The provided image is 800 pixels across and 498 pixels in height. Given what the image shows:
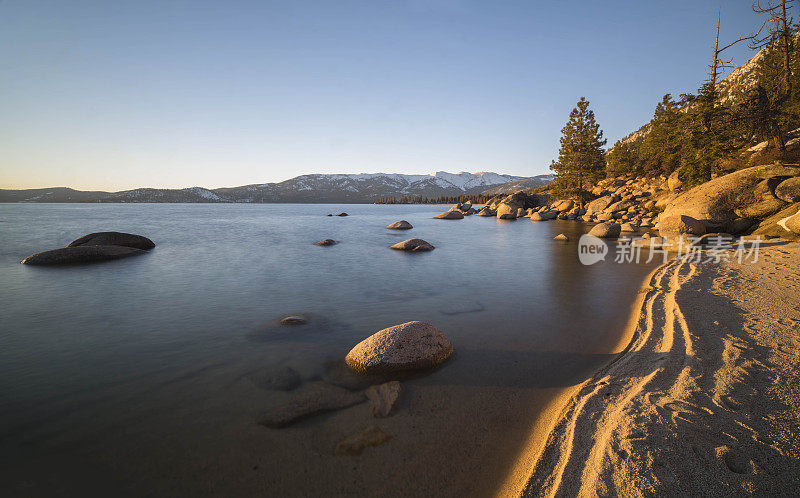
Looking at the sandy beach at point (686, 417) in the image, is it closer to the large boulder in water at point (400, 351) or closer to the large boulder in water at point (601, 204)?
the large boulder in water at point (400, 351)

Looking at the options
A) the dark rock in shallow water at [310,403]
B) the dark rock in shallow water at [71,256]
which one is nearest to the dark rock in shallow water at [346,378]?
the dark rock in shallow water at [310,403]

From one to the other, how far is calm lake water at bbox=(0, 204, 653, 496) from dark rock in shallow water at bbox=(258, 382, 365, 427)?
17cm

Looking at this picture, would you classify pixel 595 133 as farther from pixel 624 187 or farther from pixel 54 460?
pixel 54 460

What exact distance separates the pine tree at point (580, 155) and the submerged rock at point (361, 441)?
179 ft

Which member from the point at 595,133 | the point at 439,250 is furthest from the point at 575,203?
the point at 439,250

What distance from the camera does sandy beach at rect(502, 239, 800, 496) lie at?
10.3 ft

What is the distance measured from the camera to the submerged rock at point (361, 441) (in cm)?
389

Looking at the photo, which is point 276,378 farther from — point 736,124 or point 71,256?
point 736,124

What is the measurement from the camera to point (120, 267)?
14922 millimetres

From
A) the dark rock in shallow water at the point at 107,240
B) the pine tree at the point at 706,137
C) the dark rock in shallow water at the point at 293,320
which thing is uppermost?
the pine tree at the point at 706,137

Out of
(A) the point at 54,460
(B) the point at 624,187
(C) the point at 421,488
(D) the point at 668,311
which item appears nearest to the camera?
(C) the point at 421,488

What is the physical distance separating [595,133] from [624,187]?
9889mm

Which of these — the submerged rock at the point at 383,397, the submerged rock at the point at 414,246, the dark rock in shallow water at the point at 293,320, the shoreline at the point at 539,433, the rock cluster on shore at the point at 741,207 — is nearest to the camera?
the shoreline at the point at 539,433

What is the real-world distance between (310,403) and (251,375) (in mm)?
1575
